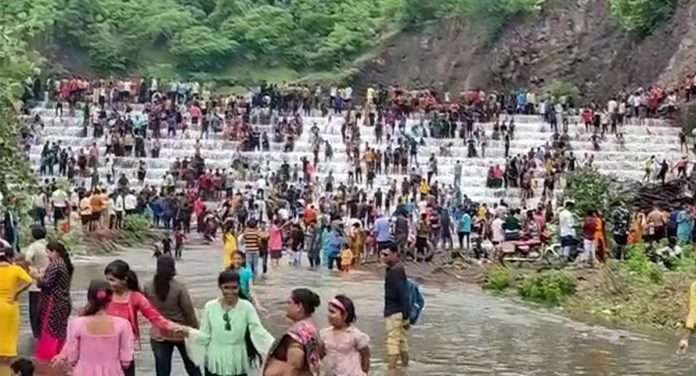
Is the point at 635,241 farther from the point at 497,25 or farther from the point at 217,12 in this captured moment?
the point at 217,12

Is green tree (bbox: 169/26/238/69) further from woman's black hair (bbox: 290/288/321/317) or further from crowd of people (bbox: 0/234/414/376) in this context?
woman's black hair (bbox: 290/288/321/317)

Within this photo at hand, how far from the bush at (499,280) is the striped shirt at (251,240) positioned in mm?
4509

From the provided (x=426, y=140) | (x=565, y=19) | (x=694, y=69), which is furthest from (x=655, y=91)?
(x=565, y=19)

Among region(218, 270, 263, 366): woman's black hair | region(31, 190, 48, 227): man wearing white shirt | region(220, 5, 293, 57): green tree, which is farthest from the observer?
region(220, 5, 293, 57): green tree

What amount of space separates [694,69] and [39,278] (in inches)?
1589

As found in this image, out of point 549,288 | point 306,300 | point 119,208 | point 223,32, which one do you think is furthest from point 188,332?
point 223,32

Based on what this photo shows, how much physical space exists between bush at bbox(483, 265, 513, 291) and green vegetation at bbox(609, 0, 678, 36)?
31655 mm

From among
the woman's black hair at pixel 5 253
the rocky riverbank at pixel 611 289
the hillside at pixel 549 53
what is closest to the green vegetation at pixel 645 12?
the hillside at pixel 549 53

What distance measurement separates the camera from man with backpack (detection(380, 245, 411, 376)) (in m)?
13.6

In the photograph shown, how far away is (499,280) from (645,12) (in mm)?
32783

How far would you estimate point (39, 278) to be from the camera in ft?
41.4

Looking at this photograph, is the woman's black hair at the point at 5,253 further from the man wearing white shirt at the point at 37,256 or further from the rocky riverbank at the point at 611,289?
the rocky riverbank at the point at 611,289

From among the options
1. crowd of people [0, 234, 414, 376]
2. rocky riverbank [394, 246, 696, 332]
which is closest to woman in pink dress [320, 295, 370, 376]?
crowd of people [0, 234, 414, 376]

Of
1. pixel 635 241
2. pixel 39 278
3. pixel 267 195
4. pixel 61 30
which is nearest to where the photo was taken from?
pixel 39 278
